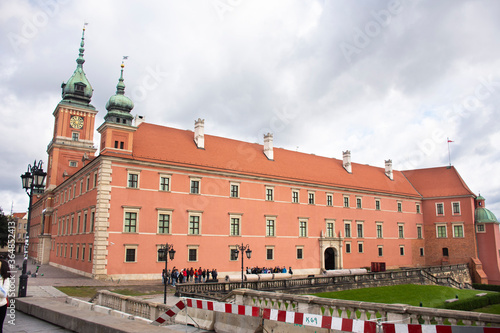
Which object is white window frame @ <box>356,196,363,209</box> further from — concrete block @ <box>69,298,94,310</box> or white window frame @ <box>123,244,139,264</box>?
concrete block @ <box>69,298,94,310</box>

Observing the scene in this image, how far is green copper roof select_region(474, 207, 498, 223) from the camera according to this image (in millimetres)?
50459

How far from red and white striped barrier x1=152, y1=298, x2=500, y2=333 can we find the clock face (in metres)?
50.2

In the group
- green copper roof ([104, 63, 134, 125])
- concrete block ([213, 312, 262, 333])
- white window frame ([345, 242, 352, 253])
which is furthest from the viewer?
white window frame ([345, 242, 352, 253])

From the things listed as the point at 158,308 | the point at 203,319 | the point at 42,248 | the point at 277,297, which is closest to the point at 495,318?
the point at 277,297

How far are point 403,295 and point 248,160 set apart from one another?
19.0 m

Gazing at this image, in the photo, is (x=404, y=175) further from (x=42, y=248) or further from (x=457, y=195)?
(x=42, y=248)

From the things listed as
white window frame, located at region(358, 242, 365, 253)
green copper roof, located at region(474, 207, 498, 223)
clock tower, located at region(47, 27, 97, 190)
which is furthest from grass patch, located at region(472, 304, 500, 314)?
clock tower, located at region(47, 27, 97, 190)

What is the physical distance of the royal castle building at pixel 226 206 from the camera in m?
31.1

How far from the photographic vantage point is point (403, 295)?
30641mm

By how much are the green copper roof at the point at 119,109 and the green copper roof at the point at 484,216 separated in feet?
150

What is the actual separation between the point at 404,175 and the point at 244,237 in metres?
34.1

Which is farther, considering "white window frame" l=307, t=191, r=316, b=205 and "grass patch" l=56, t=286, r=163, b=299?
"white window frame" l=307, t=191, r=316, b=205

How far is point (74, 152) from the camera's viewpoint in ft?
179

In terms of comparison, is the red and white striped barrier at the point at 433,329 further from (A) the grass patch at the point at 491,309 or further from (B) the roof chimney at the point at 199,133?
(B) the roof chimney at the point at 199,133
